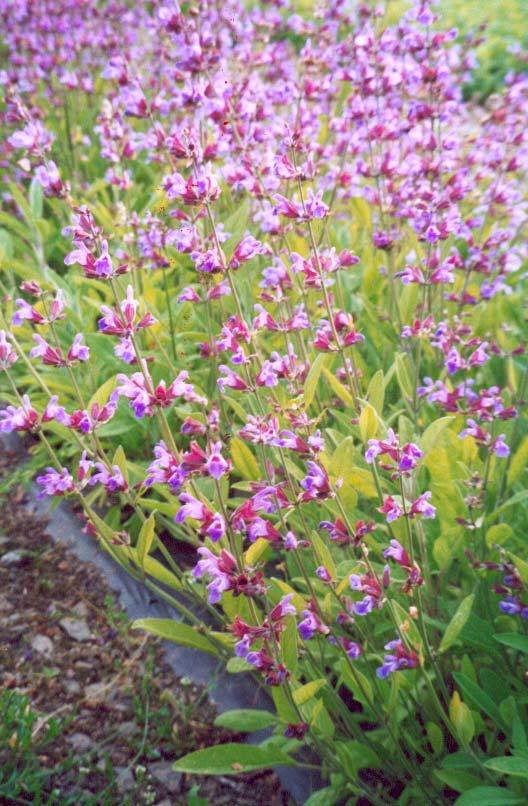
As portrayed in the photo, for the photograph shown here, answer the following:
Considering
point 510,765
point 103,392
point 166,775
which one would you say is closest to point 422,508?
point 510,765

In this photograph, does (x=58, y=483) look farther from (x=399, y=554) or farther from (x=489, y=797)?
(x=489, y=797)

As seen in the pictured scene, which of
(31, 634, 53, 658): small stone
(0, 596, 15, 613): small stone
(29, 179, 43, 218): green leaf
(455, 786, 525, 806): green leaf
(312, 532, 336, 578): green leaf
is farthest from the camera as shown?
(29, 179, 43, 218): green leaf

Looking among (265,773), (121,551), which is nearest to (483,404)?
(121,551)

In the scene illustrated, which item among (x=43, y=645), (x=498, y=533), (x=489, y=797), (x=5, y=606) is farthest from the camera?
(x=5, y=606)

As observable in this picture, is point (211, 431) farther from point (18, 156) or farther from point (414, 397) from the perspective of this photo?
point (18, 156)

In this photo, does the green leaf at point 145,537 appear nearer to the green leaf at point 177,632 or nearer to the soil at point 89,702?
the green leaf at point 177,632

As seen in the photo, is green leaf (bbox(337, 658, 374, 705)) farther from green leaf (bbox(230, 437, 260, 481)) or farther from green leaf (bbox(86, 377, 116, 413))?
green leaf (bbox(86, 377, 116, 413))

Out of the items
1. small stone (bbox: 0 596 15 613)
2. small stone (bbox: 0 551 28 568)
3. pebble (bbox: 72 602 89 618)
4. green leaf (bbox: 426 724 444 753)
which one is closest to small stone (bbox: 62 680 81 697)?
pebble (bbox: 72 602 89 618)

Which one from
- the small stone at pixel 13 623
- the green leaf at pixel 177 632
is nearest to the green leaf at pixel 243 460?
the green leaf at pixel 177 632
